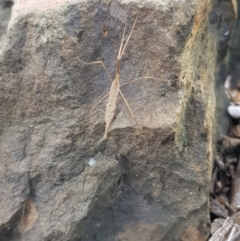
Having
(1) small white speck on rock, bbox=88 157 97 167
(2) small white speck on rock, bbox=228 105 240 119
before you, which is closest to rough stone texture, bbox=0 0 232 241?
(1) small white speck on rock, bbox=88 157 97 167

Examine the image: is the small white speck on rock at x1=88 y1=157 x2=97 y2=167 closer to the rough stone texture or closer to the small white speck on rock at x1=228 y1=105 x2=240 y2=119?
the rough stone texture

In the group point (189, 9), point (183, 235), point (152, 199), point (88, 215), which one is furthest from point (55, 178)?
point (189, 9)

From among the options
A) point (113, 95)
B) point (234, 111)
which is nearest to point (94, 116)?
point (113, 95)

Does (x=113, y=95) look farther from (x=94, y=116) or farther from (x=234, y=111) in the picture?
(x=234, y=111)

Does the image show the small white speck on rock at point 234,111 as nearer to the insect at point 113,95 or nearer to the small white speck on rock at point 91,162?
the insect at point 113,95

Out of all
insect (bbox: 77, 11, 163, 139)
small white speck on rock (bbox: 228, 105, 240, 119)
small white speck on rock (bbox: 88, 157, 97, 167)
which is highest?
insect (bbox: 77, 11, 163, 139)

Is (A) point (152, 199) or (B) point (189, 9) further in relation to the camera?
(A) point (152, 199)

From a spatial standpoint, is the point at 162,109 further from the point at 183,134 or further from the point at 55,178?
the point at 55,178

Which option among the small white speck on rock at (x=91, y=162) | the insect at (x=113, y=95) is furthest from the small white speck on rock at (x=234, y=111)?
the small white speck on rock at (x=91, y=162)
